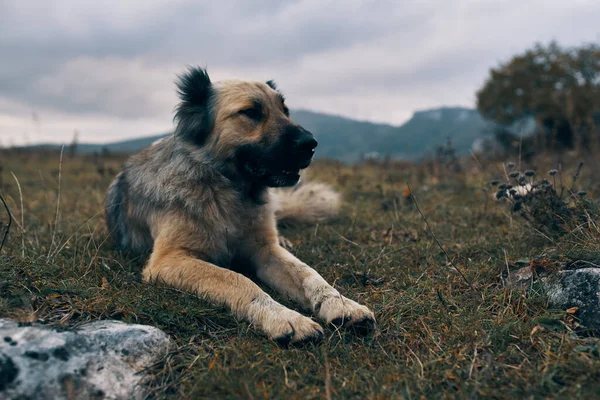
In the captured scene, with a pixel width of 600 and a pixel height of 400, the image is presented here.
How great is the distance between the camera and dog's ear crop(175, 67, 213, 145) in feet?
12.4

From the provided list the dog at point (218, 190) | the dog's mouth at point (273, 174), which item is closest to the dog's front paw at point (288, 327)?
the dog at point (218, 190)

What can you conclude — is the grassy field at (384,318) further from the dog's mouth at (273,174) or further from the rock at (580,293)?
the dog's mouth at (273,174)

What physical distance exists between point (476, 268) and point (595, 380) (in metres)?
1.38

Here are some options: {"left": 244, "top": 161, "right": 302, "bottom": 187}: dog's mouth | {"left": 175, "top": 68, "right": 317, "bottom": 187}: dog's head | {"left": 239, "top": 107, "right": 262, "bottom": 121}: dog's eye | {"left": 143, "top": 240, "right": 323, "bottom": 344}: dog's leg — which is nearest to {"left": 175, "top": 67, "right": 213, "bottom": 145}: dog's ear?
{"left": 175, "top": 68, "right": 317, "bottom": 187}: dog's head

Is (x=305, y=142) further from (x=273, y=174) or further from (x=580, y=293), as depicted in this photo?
(x=580, y=293)

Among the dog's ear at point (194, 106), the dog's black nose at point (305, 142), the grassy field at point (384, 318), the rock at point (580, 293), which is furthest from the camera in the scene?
the dog's ear at point (194, 106)

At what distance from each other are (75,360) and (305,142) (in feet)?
6.89

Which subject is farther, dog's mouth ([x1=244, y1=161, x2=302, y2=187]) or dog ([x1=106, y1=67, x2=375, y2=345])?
dog's mouth ([x1=244, y1=161, x2=302, y2=187])

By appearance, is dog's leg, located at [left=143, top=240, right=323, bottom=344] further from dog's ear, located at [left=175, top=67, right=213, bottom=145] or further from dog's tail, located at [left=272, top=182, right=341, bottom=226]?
dog's tail, located at [left=272, top=182, right=341, bottom=226]

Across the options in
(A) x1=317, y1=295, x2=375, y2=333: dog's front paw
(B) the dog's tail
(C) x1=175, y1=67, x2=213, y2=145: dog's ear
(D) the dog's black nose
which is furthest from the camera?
(B) the dog's tail

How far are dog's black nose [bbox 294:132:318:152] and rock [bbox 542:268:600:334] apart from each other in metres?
1.82

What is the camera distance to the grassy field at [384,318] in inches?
79.0

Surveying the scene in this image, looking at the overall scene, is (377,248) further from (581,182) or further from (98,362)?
(581,182)

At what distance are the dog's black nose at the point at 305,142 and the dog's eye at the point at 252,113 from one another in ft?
1.50
